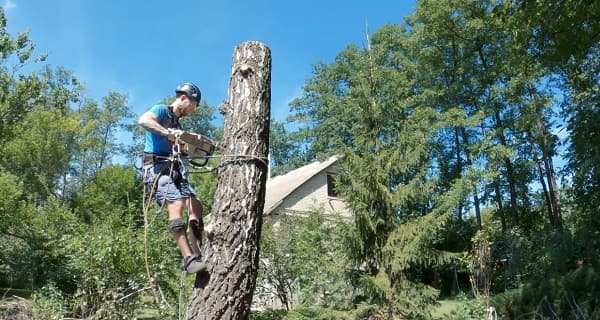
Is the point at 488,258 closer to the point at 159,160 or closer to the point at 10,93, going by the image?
the point at 159,160

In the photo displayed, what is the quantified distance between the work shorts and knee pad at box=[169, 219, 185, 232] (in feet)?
0.59

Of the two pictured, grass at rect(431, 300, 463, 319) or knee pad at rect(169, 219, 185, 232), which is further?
grass at rect(431, 300, 463, 319)

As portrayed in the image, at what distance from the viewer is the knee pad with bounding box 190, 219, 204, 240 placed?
3.88 metres

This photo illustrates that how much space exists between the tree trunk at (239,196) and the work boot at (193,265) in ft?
0.16

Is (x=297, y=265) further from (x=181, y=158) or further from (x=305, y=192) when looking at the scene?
(x=305, y=192)

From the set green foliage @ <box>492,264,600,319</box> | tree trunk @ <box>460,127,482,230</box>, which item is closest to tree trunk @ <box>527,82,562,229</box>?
tree trunk @ <box>460,127,482,230</box>

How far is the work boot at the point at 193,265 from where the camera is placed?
340 centimetres

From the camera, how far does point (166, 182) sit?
12.7 feet

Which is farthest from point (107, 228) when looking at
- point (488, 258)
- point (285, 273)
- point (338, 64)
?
point (338, 64)

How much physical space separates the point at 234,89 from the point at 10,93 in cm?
1528

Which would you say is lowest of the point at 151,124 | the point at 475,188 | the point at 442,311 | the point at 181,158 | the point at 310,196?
the point at 442,311

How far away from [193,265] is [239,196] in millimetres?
564

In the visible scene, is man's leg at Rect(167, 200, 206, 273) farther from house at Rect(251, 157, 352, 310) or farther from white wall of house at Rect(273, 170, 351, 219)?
white wall of house at Rect(273, 170, 351, 219)

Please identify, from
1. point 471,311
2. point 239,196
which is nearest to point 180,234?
point 239,196
